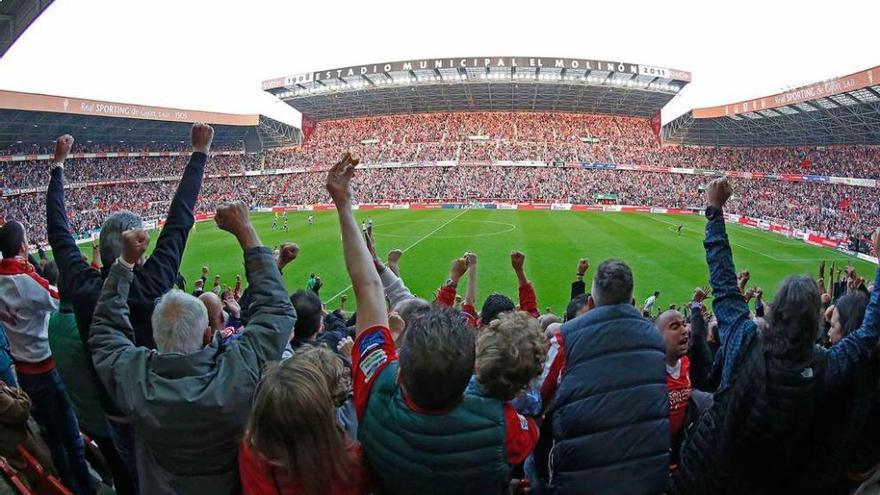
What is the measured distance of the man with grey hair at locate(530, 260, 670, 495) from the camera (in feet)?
8.21

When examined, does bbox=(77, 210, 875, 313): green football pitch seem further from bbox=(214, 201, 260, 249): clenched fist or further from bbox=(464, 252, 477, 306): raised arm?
bbox=(214, 201, 260, 249): clenched fist

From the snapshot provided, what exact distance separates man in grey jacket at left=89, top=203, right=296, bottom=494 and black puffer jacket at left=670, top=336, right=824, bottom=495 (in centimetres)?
229

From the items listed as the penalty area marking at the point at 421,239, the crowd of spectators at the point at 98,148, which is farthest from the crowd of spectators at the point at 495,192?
the penalty area marking at the point at 421,239

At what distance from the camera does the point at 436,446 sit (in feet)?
6.61

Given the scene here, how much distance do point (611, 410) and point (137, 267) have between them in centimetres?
288

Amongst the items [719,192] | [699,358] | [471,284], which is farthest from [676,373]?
[471,284]

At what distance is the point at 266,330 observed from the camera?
2.62m

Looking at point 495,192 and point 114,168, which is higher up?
point 114,168

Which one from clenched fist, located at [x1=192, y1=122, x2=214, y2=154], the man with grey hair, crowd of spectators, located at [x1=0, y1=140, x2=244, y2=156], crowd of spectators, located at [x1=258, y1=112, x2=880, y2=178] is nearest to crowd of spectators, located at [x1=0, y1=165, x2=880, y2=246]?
crowd of spectators, located at [x1=258, y1=112, x2=880, y2=178]

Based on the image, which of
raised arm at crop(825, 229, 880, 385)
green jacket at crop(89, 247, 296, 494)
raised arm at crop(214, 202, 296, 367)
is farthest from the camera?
raised arm at crop(825, 229, 880, 385)

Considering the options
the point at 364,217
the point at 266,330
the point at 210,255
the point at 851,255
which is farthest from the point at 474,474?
the point at 364,217

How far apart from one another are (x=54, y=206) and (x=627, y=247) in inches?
1029

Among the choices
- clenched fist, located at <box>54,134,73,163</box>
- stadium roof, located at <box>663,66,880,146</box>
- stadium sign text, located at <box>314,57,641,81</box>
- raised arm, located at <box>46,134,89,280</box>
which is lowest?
raised arm, located at <box>46,134,89,280</box>

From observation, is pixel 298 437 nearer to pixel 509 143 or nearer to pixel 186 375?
pixel 186 375
